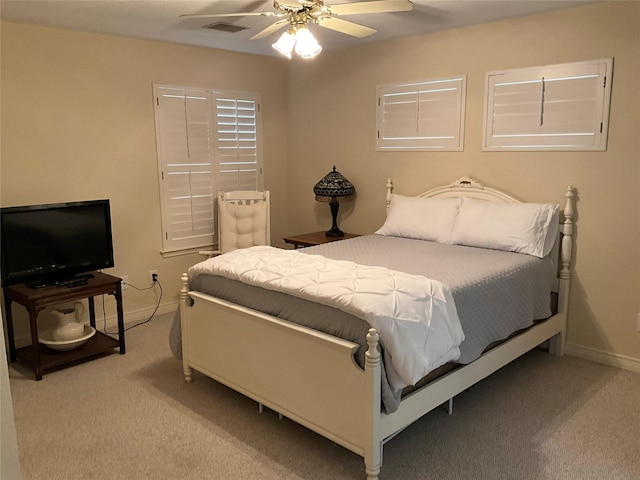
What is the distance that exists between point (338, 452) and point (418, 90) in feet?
9.41

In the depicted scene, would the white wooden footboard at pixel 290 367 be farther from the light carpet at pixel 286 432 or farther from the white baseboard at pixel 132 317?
the white baseboard at pixel 132 317

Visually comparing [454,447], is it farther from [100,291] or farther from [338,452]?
[100,291]

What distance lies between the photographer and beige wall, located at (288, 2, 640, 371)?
3.31 meters

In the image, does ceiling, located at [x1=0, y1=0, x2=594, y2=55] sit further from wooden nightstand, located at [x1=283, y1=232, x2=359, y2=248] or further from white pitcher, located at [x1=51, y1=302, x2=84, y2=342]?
white pitcher, located at [x1=51, y1=302, x2=84, y2=342]

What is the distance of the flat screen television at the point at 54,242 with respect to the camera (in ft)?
11.2

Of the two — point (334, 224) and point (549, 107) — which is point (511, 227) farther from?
point (334, 224)

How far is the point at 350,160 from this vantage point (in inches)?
191

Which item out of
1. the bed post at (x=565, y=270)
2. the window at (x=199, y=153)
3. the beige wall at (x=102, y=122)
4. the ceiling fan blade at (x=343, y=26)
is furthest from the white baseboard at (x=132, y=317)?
the bed post at (x=565, y=270)

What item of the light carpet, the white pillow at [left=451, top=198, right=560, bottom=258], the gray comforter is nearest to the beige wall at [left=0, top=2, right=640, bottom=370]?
the white pillow at [left=451, top=198, right=560, bottom=258]

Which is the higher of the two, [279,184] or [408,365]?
[279,184]

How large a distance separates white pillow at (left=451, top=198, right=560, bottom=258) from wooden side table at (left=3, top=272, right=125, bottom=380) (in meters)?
2.47

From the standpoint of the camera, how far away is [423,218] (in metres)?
3.99

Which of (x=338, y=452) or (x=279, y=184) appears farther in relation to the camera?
(x=279, y=184)

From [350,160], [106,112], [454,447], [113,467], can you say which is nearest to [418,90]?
[350,160]
